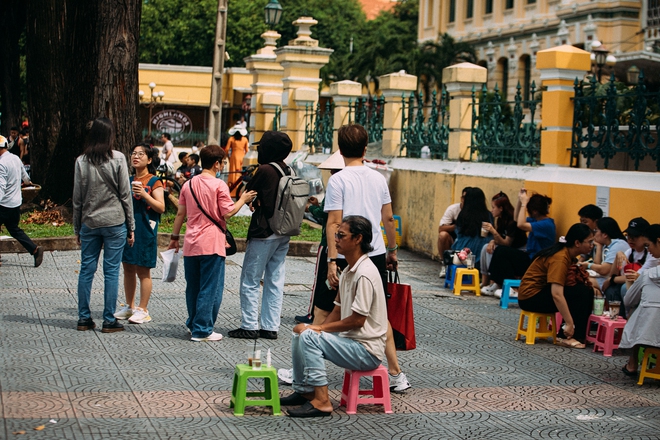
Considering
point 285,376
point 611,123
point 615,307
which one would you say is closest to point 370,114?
point 611,123

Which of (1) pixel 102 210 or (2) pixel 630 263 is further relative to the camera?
(2) pixel 630 263

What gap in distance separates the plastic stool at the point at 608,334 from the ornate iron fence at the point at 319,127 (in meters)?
12.6

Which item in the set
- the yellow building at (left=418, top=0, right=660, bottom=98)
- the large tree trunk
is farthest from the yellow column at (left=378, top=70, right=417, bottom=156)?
the yellow building at (left=418, top=0, right=660, bottom=98)

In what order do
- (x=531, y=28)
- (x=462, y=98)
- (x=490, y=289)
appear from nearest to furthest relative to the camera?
(x=490, y=289)
(x=462, y=98)
(x=531, y=28)

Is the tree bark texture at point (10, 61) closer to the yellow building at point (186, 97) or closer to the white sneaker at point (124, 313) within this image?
the yellow building at point (186, 97)

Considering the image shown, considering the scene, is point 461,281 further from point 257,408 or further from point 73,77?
point 73,77

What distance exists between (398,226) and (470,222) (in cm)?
397

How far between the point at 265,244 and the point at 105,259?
4.81ft

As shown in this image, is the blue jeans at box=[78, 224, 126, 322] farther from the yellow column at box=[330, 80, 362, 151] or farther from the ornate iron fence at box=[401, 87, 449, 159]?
the yellow column at box=[330, 80, 362, 151]

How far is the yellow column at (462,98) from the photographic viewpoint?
1496 centimetres

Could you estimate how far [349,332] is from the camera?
6406 millimetres

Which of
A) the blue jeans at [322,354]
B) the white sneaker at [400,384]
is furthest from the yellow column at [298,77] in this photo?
the blue jeans at [322,354]

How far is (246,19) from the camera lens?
61.1 meters

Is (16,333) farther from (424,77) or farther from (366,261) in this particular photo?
(424,77)
